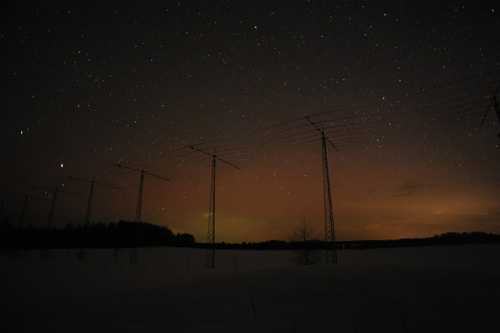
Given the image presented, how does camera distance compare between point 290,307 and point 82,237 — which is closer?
point 290,307

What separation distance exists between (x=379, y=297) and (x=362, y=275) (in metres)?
1.30

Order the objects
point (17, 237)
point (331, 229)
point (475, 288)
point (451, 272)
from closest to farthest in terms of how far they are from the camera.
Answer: point (475, 288)
point (451, 272)
point (331, 229)
point (17, 237)

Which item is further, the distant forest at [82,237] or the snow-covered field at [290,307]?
the distant forest at [82,237]

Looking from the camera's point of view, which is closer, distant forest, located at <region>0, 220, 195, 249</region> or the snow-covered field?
the snow-covered field

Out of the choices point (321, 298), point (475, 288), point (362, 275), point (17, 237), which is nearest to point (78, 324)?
point (321, 298)

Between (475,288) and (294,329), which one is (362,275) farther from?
(294,329)

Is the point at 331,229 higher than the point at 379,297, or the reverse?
the point at 331,229

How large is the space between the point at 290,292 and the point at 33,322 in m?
4.93

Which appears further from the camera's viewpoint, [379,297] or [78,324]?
[379,297]

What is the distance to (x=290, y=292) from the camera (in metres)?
5.51

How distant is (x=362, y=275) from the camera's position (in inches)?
258

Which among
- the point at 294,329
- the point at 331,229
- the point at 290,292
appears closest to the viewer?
→ the point at 294,329

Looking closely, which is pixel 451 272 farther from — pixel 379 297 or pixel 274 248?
pixel 274 248

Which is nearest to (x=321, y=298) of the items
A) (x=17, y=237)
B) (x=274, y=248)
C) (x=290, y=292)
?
(x=290, y=292)
